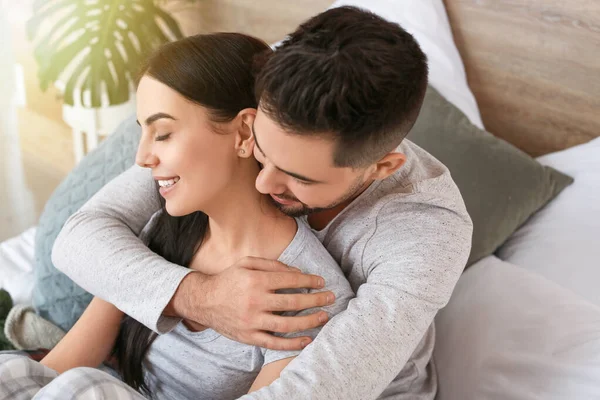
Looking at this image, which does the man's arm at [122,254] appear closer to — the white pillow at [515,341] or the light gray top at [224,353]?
the light gray top at [224,353]

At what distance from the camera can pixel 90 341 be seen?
122cm

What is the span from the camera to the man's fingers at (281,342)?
1.02 meters

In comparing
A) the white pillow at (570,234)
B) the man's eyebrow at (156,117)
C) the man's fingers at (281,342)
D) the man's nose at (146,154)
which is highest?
the man's eyebrow at (156,117)

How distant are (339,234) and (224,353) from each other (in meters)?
0.27

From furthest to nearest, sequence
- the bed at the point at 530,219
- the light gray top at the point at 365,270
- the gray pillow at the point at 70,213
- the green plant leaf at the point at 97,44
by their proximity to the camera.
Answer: the green plant leaf at the point at 97,44, the gray pillow at the point at 70,213, the bed at the point at 530,219, the light gray top at the point at 365,270

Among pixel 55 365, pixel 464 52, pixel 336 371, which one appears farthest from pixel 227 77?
pixel 464 52

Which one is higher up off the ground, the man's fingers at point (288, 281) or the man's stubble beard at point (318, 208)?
the man's stubble beard at point (318, 208)

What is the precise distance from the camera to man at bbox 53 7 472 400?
34.3 inches

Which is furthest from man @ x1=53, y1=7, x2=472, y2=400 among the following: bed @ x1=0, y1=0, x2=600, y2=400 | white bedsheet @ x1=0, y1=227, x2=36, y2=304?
white bedsheet @ x1=0, y1=227, x2=36, y2=304

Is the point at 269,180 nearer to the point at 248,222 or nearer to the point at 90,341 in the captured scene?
the point at 248,222

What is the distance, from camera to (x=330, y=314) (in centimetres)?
105

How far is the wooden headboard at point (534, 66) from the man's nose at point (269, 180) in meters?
0.87

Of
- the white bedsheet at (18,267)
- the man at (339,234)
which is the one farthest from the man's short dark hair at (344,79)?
the white bedsheet at (18,267)

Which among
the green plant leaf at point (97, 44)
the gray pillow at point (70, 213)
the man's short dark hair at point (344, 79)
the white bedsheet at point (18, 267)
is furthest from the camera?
the green plant leaf at point (97, 44)
